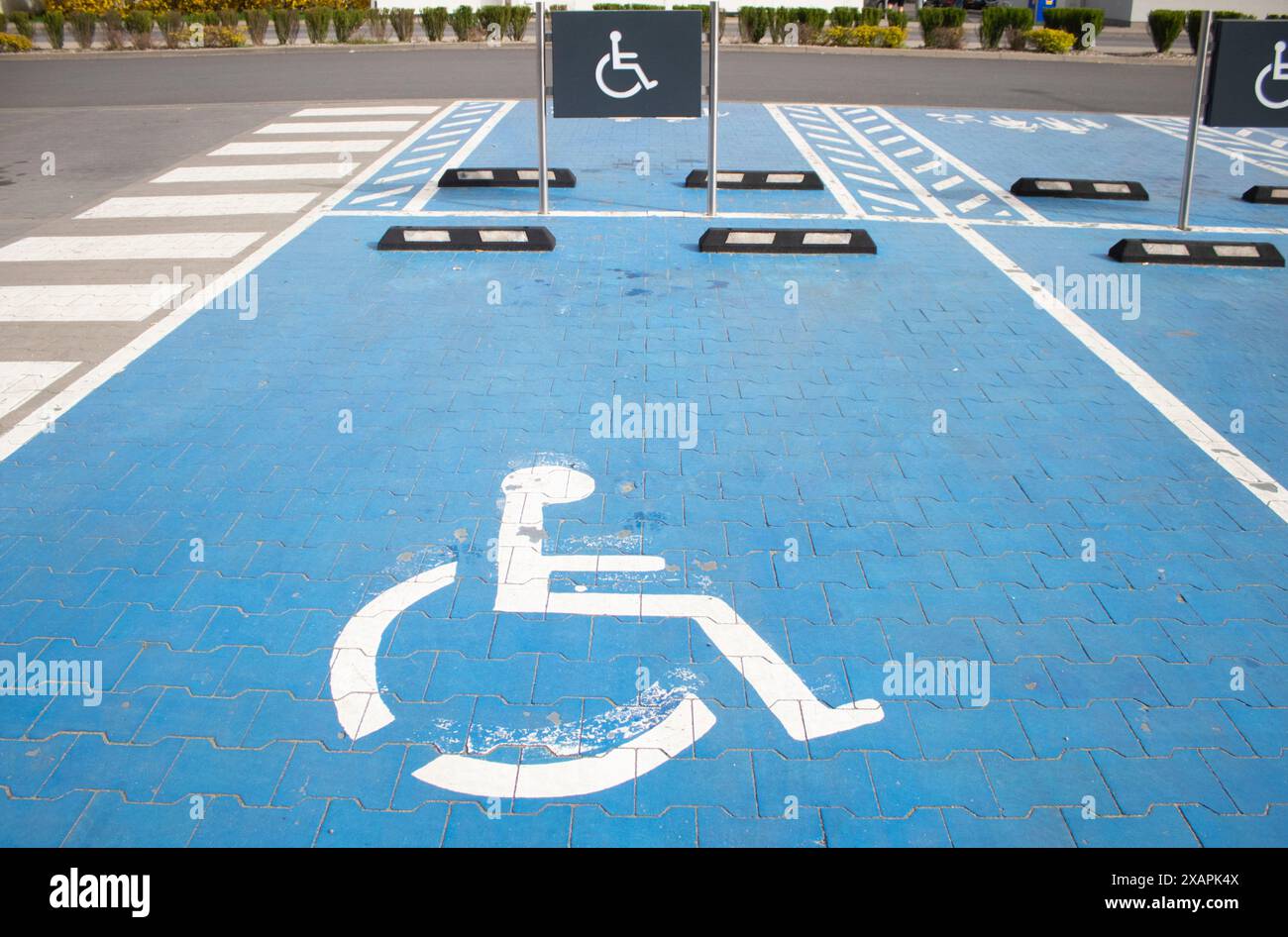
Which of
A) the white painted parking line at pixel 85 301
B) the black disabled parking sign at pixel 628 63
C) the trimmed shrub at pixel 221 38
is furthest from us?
the trimmed shrub at pixel 221 38

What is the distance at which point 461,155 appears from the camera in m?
15.2

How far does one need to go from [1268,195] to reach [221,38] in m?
25.4

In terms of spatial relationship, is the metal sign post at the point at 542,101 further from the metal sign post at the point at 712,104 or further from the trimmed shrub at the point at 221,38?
the trimmed shrub at the point at 221,38

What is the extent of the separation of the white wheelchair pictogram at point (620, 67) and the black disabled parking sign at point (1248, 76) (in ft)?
17.8

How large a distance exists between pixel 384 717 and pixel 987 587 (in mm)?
2901

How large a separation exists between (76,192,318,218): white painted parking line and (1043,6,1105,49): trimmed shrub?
23833 millimetres

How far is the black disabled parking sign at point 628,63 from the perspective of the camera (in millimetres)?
11094

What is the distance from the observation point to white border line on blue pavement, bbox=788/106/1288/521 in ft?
21.3

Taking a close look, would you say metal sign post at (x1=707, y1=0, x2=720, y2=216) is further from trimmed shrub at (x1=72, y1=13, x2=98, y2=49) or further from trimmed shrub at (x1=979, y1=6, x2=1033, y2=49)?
trimmed shrub at (x1=72, y1=13, x2=98, y2=49)

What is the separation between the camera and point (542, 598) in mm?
5379

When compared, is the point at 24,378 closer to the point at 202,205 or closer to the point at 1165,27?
the point at 202,205

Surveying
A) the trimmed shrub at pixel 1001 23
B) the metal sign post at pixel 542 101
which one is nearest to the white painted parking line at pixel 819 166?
the metal sign post at pixel 542 101

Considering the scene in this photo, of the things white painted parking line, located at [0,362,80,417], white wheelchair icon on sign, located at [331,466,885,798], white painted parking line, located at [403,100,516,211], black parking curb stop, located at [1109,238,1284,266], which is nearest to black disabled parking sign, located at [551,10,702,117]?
white painted parking line, located at [403,100,516,211]
